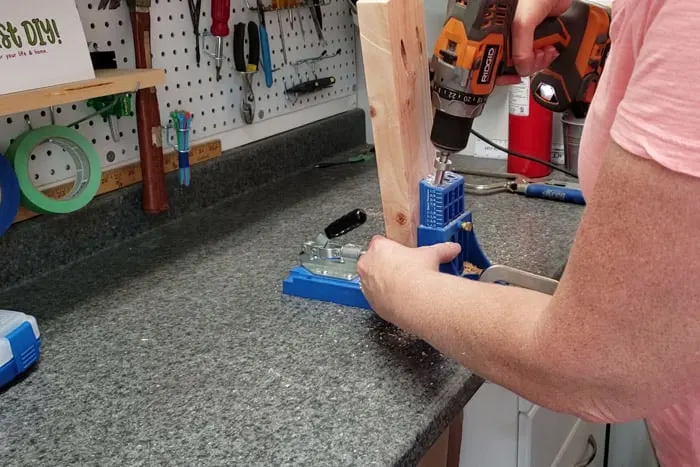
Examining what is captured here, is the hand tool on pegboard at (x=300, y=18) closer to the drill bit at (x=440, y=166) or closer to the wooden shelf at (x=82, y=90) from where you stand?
the wooden shelf at (x=82, y=90)

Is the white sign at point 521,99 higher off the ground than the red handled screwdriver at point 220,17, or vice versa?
the red handled screwdriver at point 220,17

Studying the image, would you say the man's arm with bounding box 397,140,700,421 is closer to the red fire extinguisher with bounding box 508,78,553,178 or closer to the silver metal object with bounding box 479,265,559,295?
the silver metal object with bounding box 479,265,559,295

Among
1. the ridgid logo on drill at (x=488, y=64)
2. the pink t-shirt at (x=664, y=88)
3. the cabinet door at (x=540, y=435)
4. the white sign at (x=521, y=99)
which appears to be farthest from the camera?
the white sign at (x=521, y=99)

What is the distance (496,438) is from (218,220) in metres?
0.59

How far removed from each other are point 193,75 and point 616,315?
3.12ft

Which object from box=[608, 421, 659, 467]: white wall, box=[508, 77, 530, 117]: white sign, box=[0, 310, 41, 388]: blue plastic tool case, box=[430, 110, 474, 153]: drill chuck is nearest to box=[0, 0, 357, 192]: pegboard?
box=[0, 310, 41, 388]: blue plastic tool case

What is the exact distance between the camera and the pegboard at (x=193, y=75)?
1.00 m

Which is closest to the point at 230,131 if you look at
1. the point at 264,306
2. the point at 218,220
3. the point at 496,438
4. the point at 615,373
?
the point at 218,220

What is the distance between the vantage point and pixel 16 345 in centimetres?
69

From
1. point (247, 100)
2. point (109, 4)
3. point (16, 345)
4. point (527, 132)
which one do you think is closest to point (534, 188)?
point (527, 132)

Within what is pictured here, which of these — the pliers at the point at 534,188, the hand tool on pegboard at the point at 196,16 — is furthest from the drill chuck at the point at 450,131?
the hand tool on pegboard at the point at 196,16

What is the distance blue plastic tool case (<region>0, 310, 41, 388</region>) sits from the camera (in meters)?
0.68

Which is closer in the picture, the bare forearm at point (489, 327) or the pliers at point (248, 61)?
the bare forearm at point (489, 327)

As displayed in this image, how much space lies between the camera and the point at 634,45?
18.6 inches
